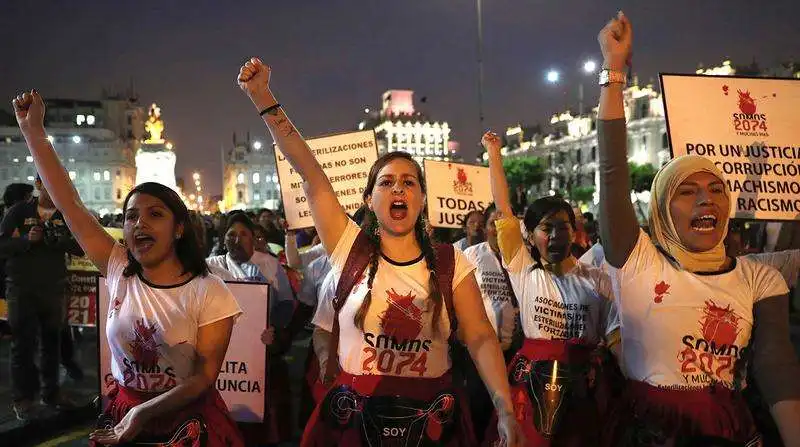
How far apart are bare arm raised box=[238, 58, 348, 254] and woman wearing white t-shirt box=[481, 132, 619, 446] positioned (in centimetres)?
158

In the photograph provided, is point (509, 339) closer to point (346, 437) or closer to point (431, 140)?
point (346, 437)

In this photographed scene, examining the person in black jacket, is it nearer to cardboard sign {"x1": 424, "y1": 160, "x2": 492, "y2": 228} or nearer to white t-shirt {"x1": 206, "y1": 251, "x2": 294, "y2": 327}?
white t-shirt {"x1": 206, "y1": 251, "x2": 294, "y2": 327}

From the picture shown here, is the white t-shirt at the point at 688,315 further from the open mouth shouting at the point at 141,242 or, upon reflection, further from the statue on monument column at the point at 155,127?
the statue on monument column at the point at 155,127

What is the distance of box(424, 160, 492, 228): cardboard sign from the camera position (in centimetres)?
823

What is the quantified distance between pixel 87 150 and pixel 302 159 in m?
109

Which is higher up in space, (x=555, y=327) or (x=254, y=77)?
(x=254, y=77)

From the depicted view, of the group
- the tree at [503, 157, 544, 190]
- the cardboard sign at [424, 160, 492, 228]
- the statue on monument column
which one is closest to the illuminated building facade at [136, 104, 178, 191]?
the statue on monument column

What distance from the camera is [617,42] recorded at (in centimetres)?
258

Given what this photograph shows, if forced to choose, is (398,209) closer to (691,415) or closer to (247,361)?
(691,415)

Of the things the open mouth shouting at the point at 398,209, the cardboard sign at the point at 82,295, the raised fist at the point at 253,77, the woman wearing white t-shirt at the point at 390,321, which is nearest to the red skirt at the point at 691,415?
the woman wearing white t-shirt at the point at 390,321

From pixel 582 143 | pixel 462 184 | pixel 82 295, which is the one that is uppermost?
pixel 582 143

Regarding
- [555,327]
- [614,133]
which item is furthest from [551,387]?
[614,133]

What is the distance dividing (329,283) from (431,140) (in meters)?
150

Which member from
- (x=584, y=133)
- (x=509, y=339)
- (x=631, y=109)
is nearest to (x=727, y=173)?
(x=509, y=339)
